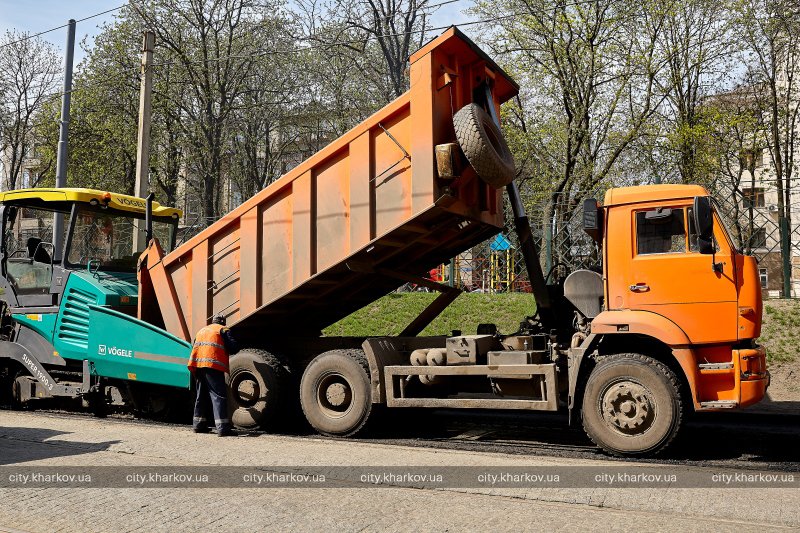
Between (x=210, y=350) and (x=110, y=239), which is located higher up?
(x=110, y=239)

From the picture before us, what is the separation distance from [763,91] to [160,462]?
25.4m

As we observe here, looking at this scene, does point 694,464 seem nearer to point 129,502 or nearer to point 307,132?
point 129,502

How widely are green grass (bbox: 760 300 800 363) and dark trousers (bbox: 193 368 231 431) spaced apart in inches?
354

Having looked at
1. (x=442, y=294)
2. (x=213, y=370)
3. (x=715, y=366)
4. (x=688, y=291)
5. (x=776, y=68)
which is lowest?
(x=213, y=370)

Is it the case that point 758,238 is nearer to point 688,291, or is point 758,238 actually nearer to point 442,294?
point 442,294

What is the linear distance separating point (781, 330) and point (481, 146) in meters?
8.37

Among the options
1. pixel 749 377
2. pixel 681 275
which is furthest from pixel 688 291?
pixel 749 377

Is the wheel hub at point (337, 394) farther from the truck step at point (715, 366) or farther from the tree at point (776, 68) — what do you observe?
the tree at point (776, 68)

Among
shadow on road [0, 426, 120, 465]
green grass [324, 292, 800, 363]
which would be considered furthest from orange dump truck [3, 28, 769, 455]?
green grass [324, 292, 800, 363]

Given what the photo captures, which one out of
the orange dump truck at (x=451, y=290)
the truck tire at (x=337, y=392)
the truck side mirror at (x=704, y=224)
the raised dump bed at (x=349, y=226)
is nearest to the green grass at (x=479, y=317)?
the raised dump bed at (x=349, y=226)

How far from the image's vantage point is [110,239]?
10336 millimetres

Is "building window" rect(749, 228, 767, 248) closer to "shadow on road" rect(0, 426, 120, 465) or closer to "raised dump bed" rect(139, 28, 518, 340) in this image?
"raised dump bed" rect(139, 28, 518, 340)

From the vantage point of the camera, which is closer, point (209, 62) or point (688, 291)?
point (688, 291)

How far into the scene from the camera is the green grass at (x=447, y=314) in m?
15.2
